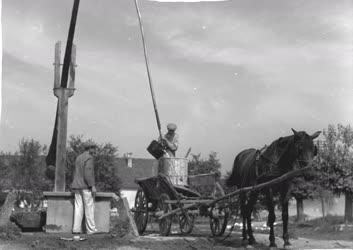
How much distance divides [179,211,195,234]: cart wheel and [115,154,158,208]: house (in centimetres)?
6324

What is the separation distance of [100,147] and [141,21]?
37.7 m

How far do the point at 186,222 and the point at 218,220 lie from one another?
752mm

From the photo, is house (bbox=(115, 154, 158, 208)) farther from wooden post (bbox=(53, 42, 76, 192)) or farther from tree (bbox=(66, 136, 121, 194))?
wooden post (bbox=(53, 42, 76, 192))

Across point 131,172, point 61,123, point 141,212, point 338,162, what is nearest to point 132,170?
point 131,172

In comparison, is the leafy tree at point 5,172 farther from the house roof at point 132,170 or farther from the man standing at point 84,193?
the house roof at point 132,170

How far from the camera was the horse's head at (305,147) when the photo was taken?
981cm

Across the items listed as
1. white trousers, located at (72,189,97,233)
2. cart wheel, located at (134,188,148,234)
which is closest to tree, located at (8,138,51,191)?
cart wheel, located at (134,188,148,234)

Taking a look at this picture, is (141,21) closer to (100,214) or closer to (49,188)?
Result: (100,214)

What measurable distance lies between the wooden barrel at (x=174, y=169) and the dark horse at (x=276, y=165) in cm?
172

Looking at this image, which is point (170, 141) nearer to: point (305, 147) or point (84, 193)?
point (84, 193)

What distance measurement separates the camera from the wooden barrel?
1302cm

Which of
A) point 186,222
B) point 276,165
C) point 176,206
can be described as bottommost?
point 186,222

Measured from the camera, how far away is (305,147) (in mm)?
9844

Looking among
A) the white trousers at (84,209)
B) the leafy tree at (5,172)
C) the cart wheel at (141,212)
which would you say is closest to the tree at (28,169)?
the leafy tree at (5,172)
